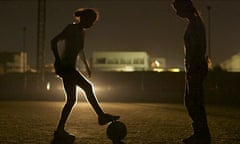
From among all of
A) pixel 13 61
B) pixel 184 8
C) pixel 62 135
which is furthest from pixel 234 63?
pixel 62 135

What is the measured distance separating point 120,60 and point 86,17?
5982 centimetres

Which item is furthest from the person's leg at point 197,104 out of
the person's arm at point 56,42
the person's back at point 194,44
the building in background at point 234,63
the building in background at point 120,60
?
the building in background at point 120,60

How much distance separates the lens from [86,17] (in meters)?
6.88

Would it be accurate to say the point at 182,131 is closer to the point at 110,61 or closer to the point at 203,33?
the point at 203,33

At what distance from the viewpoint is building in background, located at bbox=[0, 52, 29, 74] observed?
235ft

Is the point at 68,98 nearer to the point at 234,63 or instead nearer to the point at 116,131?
the point at 116,131

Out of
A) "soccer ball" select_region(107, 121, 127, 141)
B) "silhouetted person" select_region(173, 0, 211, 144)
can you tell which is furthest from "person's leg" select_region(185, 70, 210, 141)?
"soccer ball" select_region(107, 121, 127, 141)

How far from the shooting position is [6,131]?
26.0 ft

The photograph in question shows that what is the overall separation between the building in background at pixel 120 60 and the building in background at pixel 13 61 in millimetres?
13785

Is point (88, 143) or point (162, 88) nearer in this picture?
point (88, 143)

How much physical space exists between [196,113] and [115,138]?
1.34 m

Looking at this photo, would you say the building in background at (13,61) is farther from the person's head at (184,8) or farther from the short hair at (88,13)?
the person's head at (184,8)

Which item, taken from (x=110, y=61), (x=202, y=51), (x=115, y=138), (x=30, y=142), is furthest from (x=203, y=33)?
(x=110, y=61)

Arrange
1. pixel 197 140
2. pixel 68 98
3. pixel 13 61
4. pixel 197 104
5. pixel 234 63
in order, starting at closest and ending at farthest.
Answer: pixel 197 140 < pixel 197 104 < pixel 68 98 < pixel 234 63 < pixel 13 61
